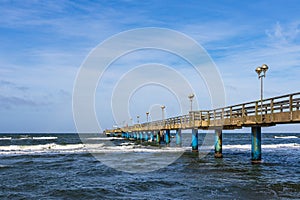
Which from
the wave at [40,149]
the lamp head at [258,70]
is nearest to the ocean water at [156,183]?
the lamp head at [258,70]

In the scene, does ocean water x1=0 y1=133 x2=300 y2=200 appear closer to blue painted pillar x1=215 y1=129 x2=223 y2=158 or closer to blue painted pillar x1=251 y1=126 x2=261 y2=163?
blue painted pillar x1=251 y1=126 x2=261 y2=163

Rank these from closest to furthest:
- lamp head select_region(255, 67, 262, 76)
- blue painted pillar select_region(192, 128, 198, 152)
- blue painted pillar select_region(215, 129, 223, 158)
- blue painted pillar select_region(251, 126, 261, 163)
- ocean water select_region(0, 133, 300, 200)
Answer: ocean water select_region(0, 133, 300, 200), lamp head select_region(255, 67, 262, 76), blue painted pillar select_region(251, 126, 261, 163), blue painted pillar select_region(215, 129, 223, 158), blue painted pillar select_region(192, 128, 198, 152)

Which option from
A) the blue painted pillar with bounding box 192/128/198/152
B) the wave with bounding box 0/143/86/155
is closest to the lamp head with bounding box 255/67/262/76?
the blue painted pillar with bounding box 192/128/198/152

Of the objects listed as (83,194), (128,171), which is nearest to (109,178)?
(128,171)

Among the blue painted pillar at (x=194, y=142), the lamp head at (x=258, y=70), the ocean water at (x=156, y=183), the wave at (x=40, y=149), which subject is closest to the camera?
the ocean water at (x=156, y=183)

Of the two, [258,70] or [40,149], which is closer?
[258,70]

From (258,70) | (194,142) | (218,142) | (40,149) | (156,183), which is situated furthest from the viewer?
(40,149)

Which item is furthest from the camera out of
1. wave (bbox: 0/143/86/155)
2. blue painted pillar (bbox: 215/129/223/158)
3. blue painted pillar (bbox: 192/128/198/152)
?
wave (bbox: 0/143/86/155)

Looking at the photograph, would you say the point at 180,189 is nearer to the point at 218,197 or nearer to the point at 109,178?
the point at 218,197

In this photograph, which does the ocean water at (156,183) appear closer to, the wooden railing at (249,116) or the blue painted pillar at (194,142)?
the wooden railing at (249,116)

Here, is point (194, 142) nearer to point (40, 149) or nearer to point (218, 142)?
point (218, 142)

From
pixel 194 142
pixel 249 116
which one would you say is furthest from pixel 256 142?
pixel 194 142

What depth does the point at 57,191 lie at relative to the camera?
13.5 meters

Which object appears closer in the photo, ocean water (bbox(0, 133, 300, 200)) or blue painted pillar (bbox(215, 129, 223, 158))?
ocean water (bbox(0, 133, 300, 200))
